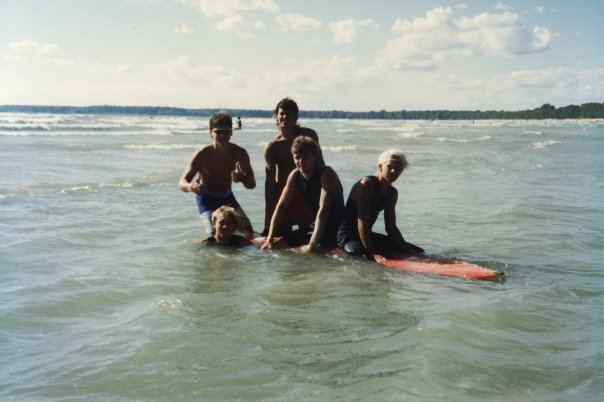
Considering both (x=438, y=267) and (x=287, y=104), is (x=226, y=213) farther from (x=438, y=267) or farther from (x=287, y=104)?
(x=438, y=267)

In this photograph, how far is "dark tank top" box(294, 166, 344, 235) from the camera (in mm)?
6672

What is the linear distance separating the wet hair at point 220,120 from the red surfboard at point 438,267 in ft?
8.60

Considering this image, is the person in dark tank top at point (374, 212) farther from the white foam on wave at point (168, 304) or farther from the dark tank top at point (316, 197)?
the white foam on wave at point (168, 304)

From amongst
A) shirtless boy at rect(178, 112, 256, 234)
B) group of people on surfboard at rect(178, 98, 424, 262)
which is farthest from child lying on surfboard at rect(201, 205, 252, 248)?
shirtless boy at rect(178, 112, 256, 234)

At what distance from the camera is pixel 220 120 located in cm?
743

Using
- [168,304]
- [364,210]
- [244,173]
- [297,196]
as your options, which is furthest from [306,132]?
[168,304]

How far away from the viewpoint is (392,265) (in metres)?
6.31

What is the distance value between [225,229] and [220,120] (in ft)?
4.60

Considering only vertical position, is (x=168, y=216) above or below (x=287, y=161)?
below

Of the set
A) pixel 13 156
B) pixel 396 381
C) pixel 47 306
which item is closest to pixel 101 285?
pixel 47 306

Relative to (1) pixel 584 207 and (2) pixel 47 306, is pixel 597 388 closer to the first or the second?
(2) pixel 47 306

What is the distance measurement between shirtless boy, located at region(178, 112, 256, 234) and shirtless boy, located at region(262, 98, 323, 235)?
301 mm

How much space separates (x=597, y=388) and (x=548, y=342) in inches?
31.0

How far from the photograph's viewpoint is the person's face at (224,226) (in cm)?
705
